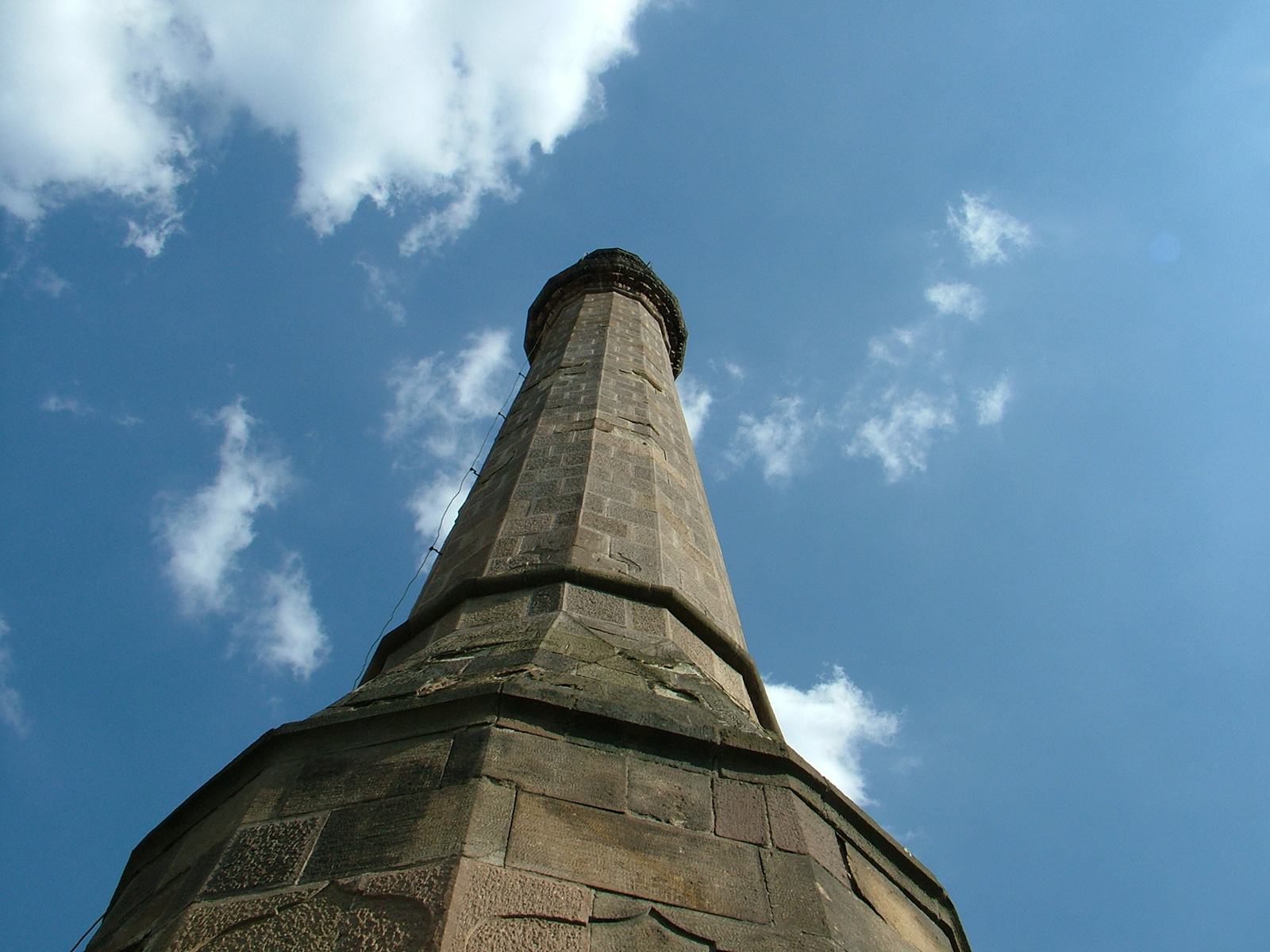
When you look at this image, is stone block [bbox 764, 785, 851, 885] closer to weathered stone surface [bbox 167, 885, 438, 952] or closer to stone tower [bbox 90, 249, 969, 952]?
stone tower [bbox 90, 249, 969, 952]

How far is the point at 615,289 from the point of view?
1060 centimetres

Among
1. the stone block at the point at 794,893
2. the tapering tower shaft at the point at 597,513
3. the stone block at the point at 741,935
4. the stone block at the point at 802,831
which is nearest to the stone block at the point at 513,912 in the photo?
the stone block at the point at 741,935

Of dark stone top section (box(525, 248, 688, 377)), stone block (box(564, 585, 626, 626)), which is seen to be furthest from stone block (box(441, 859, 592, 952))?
dark stone top section (box(525, 248, 688, 377))

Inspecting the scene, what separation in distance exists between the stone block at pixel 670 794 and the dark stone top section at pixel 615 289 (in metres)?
8.36

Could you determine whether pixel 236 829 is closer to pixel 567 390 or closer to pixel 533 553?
pixel 533 553

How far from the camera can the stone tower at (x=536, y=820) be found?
1946mm

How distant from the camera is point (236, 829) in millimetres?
2314

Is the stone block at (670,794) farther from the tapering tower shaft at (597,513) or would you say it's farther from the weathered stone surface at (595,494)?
the weathered stone surface at (595,494)

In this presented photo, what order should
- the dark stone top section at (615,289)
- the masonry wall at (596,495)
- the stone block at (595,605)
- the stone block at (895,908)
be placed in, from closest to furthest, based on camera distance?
the stone block at (895,908) < the stone block at (595,605) < the masonry wall at (596,495) < the dark stone top section at (615,289)

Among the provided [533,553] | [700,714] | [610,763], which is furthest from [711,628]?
[610,763]

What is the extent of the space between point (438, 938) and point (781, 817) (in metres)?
0.98

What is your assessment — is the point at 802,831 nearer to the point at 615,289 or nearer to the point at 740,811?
the point at 740,811

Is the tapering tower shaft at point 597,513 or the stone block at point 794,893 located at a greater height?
the tapering tower shaft at point 597,513

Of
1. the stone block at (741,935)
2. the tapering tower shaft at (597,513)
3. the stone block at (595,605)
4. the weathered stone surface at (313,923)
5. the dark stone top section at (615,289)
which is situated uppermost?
the dark stone top section at (615,289)
